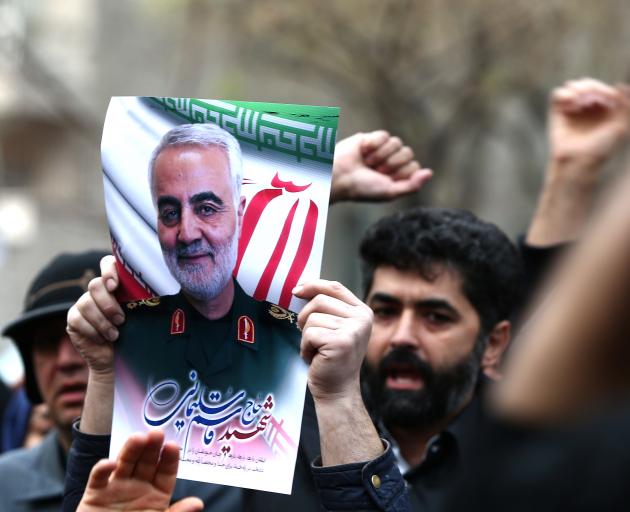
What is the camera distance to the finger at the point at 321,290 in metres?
2.14

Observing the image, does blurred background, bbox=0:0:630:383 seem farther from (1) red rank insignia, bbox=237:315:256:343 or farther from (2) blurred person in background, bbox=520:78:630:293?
(1) red rank insignia, bbox=237:315:256:343

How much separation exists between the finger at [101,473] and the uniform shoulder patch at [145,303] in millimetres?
354

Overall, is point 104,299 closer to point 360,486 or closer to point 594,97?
point 360,486

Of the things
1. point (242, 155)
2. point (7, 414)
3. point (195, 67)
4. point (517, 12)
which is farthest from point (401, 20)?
point (242, 155)

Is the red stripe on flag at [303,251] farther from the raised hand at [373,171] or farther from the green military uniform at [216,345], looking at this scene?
the raised hand at [373,171]

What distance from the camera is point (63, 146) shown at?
870 inches

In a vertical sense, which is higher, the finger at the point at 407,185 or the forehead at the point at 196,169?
the forehead at the point at 196,169

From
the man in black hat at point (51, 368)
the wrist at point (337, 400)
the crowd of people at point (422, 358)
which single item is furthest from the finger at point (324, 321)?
the man in black hat at point (51, 368)

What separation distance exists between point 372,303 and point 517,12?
31.8 feet

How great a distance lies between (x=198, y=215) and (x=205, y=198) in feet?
0.11

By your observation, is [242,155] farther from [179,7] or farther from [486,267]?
[179,7]

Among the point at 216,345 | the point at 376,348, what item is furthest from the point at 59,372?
the point at 216,345

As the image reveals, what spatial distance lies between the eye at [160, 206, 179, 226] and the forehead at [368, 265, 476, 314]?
1170 mm

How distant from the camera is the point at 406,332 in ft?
10.5
